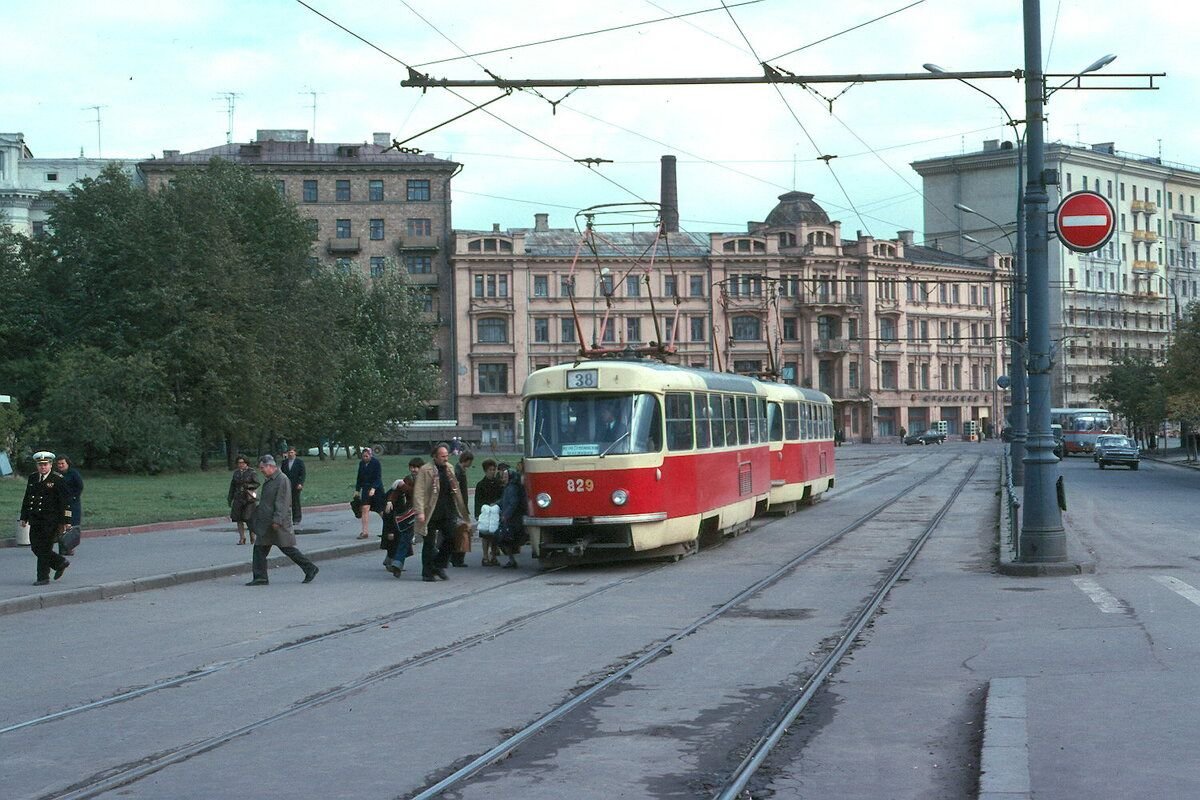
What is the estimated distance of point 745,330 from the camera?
103m

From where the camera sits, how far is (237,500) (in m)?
24.7

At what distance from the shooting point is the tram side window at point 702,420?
22.5 metres

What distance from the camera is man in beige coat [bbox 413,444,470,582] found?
Result: 19.0 metres

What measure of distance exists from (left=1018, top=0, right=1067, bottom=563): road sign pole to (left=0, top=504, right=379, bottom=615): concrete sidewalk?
10.1 metres

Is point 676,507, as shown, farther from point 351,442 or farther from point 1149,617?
point 351,442

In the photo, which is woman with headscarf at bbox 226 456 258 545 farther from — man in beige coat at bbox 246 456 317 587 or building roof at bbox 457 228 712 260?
building roof at bbox 457 228 712 260

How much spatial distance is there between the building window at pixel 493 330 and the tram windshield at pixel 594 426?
78053 mm

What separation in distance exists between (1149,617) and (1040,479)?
437 cm

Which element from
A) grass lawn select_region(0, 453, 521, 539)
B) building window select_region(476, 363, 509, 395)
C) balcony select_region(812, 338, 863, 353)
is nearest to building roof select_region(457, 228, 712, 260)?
building window select_region(476, 363, 509, 395)

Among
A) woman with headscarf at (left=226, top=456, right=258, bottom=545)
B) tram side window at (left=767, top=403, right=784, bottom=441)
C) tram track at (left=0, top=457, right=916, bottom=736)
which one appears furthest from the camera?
tram side window at (left=767, top=403, right=784, bottom=441)

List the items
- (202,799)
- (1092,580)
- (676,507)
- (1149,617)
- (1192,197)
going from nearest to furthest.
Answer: (202,799) < (1149,617) < (1092,580) < (676,507) < (1192,197)

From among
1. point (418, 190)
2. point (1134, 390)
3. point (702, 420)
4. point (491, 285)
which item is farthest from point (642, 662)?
point (491, 285)

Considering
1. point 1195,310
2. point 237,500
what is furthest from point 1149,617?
point 1195,310

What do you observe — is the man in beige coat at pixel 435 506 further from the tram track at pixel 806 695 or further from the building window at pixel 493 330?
the building window at pixel 493 330
